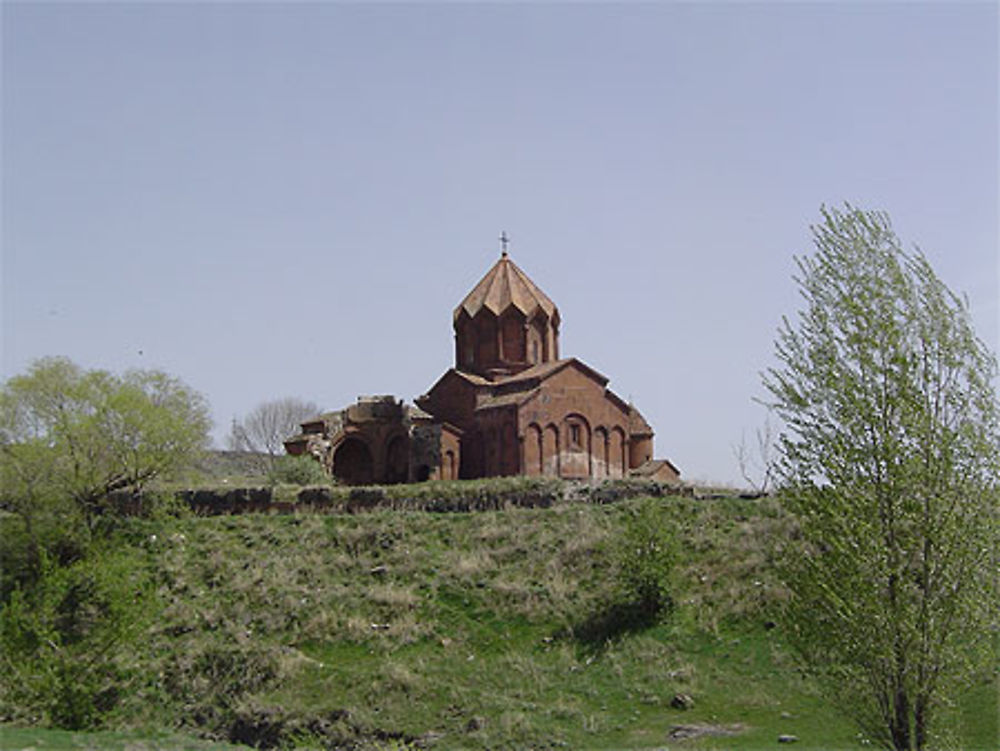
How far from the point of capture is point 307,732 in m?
22.7

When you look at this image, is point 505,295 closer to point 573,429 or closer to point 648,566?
point 573,429

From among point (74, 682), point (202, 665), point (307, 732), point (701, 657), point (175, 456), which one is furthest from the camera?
point (175, 456)

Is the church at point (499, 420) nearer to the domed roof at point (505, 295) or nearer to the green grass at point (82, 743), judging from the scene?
the domed roof at point (505, 295)

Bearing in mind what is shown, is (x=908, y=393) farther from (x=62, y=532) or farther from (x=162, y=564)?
(x=62, y=532)

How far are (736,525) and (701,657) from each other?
7.82 meters

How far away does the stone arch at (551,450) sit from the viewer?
42.6 metres

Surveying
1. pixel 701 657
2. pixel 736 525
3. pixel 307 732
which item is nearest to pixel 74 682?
pixel 307 732

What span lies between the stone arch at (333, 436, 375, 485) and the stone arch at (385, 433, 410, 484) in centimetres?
85

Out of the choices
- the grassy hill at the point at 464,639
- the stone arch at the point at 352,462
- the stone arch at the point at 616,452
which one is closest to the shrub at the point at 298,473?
the stone arch at the point at 352,462

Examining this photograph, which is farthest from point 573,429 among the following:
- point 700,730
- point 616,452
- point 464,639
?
point 700,730

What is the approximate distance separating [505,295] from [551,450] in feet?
27.1

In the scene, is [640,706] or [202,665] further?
[202,665]

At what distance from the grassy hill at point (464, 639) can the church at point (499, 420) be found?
8.92 meters

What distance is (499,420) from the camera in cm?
4316
